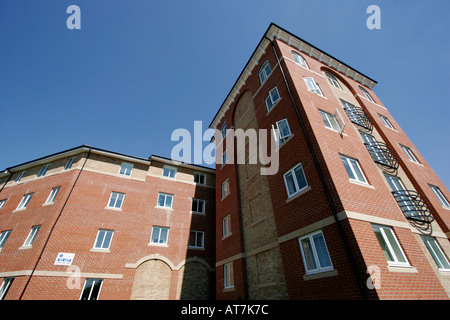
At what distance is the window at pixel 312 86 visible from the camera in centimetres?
1343

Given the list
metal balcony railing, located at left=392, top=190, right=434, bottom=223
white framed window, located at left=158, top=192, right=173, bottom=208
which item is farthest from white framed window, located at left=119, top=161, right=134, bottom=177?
metal balcony railing, located at left=392, top=190, right=434, bottom=223

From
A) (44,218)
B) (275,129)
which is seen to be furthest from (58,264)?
(275,129)

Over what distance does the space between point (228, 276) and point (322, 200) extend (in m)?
9.26

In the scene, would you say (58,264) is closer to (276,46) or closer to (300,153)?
(300,153)

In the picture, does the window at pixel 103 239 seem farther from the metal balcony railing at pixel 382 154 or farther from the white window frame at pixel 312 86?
the metal balcony railing at pixel 382 154

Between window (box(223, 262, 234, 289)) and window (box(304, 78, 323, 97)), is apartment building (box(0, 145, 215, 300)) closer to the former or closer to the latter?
window (box(223, 262, 234, 289))

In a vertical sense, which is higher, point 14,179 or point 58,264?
point 14,179

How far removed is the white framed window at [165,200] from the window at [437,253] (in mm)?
18884

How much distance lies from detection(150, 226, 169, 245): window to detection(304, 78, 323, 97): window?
55.3ft

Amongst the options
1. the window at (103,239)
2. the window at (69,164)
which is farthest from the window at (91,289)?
the window at (69,164)

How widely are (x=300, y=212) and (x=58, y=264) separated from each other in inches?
667

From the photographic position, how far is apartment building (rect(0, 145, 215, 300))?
14.9 metres

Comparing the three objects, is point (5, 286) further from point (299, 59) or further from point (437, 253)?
Result: point (299, 59)

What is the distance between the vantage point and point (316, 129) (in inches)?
412
